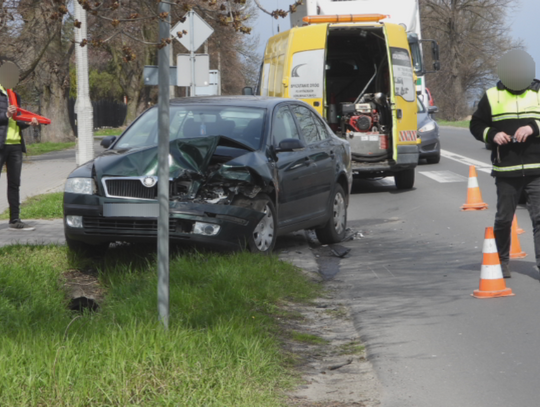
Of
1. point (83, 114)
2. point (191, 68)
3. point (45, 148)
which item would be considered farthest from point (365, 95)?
point (45, 148)

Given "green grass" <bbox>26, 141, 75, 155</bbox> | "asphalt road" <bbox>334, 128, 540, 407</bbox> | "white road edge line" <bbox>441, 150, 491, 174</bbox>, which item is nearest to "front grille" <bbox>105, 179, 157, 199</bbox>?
"asphalt road" <bbox>334, 128, 540, 407</bbox>

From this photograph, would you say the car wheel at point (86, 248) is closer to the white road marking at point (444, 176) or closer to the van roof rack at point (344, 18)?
the van roof rack at point (344, 18)

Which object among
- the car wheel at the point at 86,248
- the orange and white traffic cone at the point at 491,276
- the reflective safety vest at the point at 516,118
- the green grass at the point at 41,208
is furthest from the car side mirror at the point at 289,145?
the green grass at the point at 41,208

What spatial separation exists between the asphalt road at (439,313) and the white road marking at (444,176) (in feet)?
16.6

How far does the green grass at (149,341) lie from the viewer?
422cm

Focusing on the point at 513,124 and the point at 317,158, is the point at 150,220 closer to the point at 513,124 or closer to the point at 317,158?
the point at 317,158

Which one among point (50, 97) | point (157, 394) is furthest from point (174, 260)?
point (50, 97)

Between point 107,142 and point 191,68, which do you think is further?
point 191,68

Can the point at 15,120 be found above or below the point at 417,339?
above

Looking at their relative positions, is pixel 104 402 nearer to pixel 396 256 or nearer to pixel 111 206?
pixel 111 206

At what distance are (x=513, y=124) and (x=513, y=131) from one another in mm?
59

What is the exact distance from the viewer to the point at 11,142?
10.9 m

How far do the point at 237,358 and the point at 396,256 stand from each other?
5013mm

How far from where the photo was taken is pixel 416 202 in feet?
48.2
